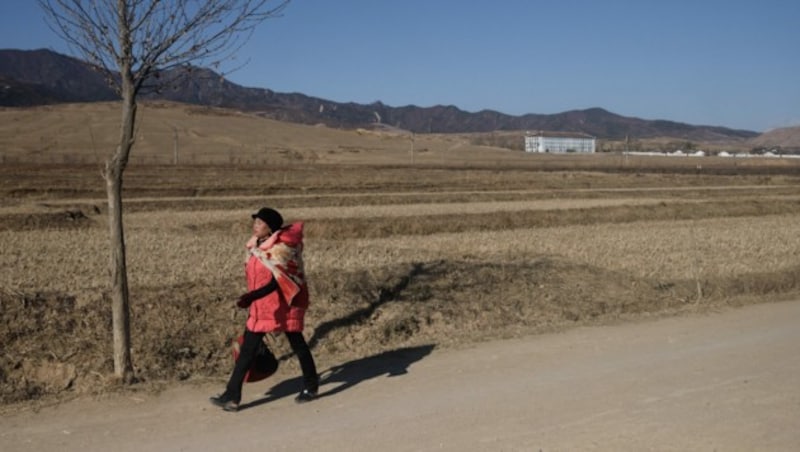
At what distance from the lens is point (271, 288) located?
7461mm

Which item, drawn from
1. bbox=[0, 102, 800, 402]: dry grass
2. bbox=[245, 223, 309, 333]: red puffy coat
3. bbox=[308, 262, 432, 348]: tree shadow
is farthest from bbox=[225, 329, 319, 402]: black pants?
bbox=[308, 262, 432, 348]: tree shadow

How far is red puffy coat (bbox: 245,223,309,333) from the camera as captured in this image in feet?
24.5

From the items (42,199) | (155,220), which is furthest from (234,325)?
(42,199)

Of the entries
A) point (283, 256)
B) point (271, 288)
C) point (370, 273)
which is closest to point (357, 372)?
point (271, 288)

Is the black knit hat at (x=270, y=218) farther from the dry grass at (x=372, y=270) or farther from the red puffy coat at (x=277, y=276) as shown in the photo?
the dry grass at (x=372, y=270)

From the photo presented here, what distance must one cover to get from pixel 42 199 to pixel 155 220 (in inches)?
372

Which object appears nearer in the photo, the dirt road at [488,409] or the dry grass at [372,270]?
the dirt road at [488,409]

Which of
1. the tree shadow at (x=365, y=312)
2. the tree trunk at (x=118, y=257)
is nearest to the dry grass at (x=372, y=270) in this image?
the tree shadow at (x=365, y=312)

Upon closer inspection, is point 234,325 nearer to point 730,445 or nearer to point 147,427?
point 147,427

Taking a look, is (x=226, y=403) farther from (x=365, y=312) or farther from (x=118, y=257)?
(x=365, y=312)

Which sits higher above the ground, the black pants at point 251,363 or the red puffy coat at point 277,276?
the red puffy coat at point 277,276

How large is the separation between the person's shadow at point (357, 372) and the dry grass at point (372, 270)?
1.13 ft

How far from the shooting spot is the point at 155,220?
2612 cm

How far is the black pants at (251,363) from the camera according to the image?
734 cm
